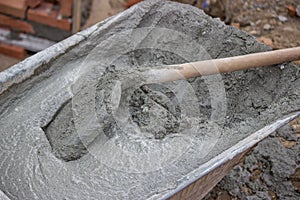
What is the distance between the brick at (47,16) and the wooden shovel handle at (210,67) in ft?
4.04

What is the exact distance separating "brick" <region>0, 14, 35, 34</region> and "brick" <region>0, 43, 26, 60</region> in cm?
12

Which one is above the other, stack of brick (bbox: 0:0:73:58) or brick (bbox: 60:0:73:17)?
brick (bbox: 60:0:73:17)

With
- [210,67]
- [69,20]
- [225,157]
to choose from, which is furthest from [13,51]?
[225,157]

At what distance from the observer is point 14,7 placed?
2.68 m

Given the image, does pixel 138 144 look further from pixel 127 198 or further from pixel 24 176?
pixel 24 176

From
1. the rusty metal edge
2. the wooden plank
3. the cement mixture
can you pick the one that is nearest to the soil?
the cement mixture

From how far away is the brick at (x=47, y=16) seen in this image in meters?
2.69

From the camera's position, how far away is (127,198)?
4.82 ft

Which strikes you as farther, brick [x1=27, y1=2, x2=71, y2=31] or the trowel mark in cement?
brick [x1=27, y1=2, x2=71, y2=31]

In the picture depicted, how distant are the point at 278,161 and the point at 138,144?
29.8 inches

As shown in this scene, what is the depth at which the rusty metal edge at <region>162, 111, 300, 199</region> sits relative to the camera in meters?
1.39

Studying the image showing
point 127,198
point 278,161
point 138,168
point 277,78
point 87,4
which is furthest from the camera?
point 87,4

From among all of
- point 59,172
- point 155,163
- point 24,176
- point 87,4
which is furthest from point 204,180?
point 87,4

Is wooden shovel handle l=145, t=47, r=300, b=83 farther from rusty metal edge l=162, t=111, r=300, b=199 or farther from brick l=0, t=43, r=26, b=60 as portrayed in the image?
brick l=0, t=43, r=26, b=60
